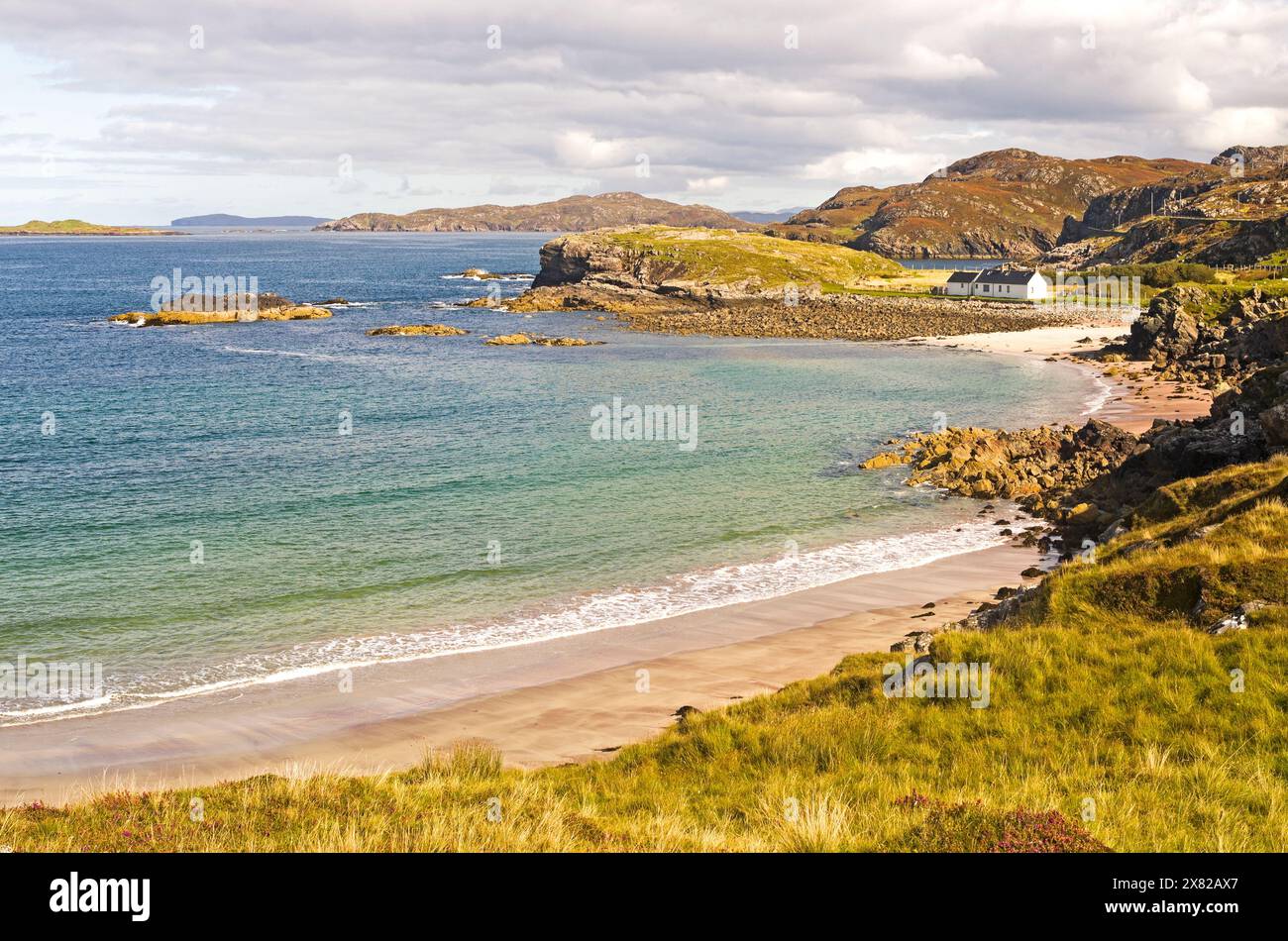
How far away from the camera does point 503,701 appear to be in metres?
23.4

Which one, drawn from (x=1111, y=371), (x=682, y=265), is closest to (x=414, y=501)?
(x=1111, y=371)

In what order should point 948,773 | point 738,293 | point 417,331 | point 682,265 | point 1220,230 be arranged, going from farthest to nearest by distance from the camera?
1. point 1220,230
2. point 682,265
3. point 738,293
4. point 417,331
5. point 948,773

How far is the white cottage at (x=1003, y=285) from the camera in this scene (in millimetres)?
134625

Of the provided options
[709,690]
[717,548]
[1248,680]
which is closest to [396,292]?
[717,548]

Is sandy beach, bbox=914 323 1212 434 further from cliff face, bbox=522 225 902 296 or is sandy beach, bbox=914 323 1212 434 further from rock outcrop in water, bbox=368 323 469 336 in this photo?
rock outcrop in water, bbox=368 323 469 336

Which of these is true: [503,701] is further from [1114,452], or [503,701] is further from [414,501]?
[1114,452]

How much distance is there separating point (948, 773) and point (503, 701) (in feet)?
42.4

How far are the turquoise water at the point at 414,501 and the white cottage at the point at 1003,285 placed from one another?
56365 mm

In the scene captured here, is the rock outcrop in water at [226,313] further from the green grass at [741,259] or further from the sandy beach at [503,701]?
the sandy beach at [503,701]

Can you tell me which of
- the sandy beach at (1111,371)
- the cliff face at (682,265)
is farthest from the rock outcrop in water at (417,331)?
the sandy beach at (1111,371)

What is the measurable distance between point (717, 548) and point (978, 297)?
365 feet

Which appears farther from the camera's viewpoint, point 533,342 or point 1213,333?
point 533,342

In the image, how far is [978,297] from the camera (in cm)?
13438
